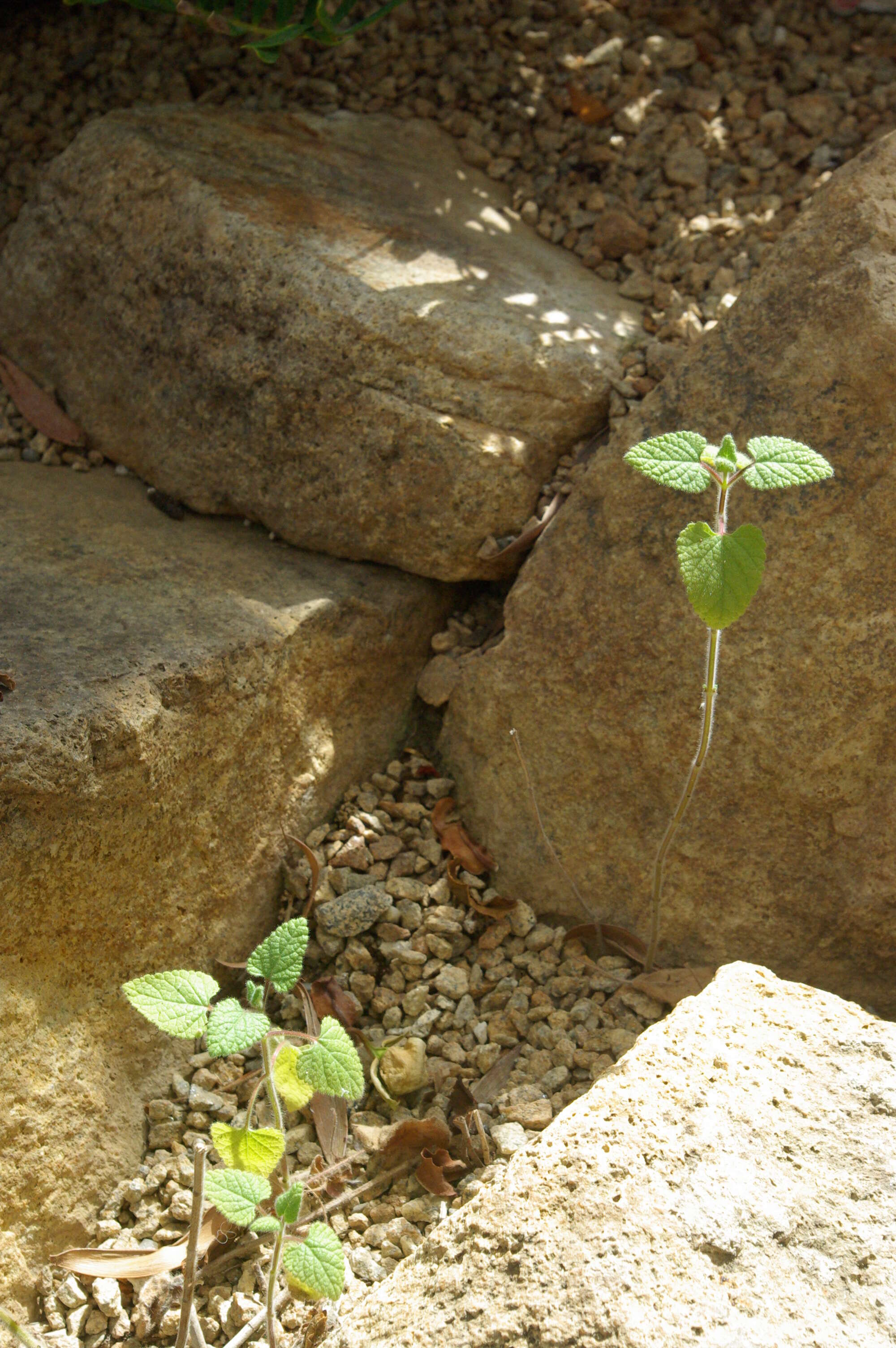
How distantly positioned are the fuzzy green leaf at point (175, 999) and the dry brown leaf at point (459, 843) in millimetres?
727

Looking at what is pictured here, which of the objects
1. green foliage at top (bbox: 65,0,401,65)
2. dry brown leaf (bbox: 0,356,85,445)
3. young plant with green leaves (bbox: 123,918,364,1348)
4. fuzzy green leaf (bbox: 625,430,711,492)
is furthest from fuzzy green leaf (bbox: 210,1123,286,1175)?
green foliage at top (bbox: 65,0,401,65)

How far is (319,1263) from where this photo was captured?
1.43 metres

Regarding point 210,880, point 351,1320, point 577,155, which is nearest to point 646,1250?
point 351,1320

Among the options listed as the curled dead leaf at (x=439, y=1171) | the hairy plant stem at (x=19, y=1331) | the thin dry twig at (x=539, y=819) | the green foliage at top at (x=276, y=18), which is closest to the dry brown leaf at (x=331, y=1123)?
the curled dead leaf at (x=439, y=1171)

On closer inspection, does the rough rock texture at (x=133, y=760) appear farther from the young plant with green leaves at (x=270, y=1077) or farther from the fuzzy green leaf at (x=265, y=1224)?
the fuzzy green leaf at (x=265, y=1224)

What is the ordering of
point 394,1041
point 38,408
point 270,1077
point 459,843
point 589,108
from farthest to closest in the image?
point 589,108 < point 38,408 < point 459,843 < point 394,1041 < point 270,1077

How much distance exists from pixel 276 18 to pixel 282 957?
223cm

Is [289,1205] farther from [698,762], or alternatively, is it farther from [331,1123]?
[698,762]

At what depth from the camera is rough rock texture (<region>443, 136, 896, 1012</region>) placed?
6.27 feet

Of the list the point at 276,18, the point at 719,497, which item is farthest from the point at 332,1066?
the point at 276,18

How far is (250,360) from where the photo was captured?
2293 mm

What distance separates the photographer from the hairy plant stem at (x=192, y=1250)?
140cm

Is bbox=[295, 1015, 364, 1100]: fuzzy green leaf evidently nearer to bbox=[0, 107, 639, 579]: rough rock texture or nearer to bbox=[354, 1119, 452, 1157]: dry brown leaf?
bbox=[354, 1119, 452, 1157]: dry brown leaf

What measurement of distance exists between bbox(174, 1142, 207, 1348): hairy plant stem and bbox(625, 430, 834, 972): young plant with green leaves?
0.95 metres
